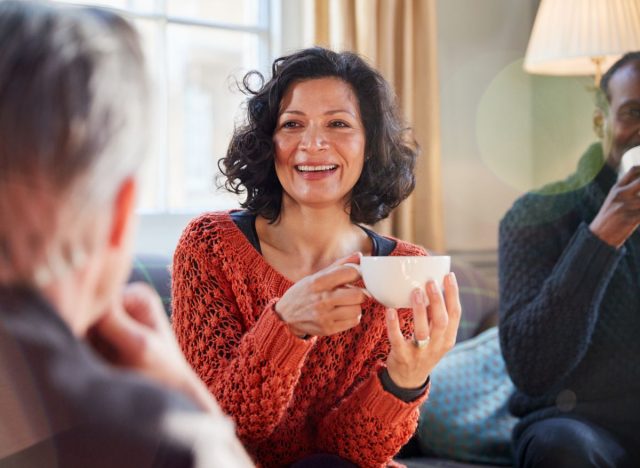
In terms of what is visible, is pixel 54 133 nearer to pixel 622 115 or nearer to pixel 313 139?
pixel 313 139

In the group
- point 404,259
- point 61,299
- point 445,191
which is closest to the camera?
point 61,299

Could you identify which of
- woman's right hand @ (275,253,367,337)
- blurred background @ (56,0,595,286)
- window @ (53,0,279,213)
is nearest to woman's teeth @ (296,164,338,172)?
woman's right hand @ (275,253,367,337)

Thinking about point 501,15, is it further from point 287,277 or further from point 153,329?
point 153,329

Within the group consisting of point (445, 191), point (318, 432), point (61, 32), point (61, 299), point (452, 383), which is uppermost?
→ point (61, 32)

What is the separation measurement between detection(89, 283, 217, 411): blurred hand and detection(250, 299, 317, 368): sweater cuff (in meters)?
0.39

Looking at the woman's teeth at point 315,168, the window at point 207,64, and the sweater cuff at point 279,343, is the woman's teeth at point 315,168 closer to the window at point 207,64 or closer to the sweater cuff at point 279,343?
the sweater cuff at point 279,343

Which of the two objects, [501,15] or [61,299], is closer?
[61,299]

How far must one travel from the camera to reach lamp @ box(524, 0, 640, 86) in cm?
166

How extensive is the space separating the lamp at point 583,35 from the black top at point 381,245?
85 centimetres

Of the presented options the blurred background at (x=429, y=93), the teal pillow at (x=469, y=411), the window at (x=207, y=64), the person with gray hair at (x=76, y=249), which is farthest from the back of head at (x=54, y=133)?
the window at (x=207, y=64)

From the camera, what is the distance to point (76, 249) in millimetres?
349

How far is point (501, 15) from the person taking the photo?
7.96ft

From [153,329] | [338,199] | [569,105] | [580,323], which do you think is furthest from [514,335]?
[569,105]

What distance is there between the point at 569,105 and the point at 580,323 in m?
1.31
